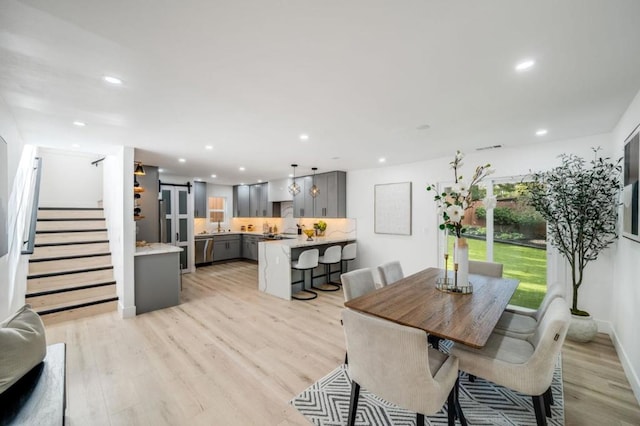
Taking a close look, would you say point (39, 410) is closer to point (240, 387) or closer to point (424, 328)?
point (240, 387)

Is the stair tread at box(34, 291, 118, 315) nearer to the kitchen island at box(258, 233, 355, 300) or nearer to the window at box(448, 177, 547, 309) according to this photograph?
the kitchen island at box(258, 233, 355, 300)

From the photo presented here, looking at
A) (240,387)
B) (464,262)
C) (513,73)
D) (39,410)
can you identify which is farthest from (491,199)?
(39,410)

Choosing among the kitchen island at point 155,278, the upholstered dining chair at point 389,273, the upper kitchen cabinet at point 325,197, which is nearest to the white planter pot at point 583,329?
the upholstered dining chair at point 389,273

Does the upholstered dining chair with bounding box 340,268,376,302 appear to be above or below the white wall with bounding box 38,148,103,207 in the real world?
below

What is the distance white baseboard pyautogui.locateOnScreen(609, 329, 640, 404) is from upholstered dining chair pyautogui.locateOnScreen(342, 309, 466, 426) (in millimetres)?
1846

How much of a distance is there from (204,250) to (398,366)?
272 inches

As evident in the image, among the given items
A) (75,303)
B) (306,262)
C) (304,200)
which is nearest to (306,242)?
(306,262)

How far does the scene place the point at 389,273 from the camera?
10.4 ft

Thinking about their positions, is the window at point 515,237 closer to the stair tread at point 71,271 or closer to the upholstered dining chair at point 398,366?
the upholstered dining chair at point 398,366

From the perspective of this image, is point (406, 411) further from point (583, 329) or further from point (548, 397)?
point (583, 329)

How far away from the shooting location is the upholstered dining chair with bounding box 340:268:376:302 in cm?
256

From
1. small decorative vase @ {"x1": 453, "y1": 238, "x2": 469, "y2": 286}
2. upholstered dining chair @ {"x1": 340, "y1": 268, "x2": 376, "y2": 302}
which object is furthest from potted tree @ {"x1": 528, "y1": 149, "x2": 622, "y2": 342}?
upholstered dining chair @ {"x1": 340, "y1": 268, "x2": 376, "y2": 302}

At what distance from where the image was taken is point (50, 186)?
5.65 m

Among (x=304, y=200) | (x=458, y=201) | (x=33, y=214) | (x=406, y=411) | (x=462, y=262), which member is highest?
(x=304, y=200)
